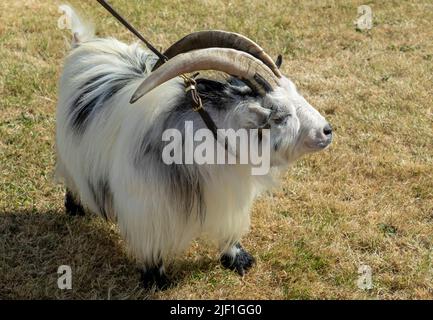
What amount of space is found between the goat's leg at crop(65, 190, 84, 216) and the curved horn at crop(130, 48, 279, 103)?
5.92 ft

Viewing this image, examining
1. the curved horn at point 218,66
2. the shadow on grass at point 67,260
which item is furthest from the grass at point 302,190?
the curved horn at point 218,66

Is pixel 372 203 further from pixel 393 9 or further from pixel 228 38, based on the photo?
pixel 393 9

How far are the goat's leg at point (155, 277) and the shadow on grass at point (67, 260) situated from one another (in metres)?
0.05

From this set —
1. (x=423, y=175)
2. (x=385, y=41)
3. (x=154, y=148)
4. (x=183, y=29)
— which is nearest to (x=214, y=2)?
(x=183, y=29)

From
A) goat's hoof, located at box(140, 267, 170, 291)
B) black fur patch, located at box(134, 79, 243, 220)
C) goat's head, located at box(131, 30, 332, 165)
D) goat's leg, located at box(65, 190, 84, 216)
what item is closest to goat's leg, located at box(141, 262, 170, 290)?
goat's hoof, located at box(140, 267, 170, 291)

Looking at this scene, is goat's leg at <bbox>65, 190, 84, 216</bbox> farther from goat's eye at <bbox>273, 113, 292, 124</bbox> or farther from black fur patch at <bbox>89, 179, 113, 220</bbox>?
goat's eye at <bbox>273, 113, 292, 124</bbox>

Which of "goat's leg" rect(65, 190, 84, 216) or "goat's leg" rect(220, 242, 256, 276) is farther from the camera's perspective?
"goat's leg" rect(65, 190, 84, 216)

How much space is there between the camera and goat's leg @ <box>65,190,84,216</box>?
14.5 feet

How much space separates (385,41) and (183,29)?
9.11 feet

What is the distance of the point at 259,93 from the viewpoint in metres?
3.11

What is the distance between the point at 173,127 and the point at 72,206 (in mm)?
1642

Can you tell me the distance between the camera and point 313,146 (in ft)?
10.7

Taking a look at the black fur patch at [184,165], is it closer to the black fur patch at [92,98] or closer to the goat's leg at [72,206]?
the black fur patch at [92,98]

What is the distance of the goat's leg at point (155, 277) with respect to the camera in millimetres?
3748
